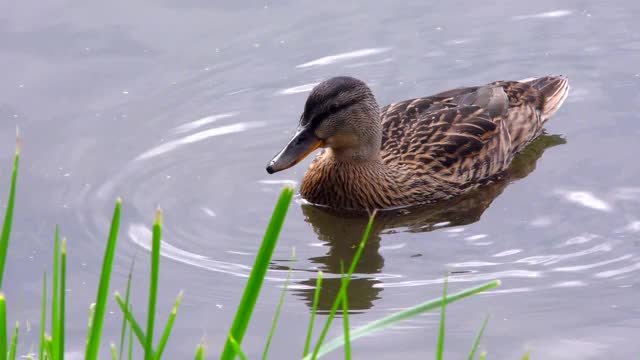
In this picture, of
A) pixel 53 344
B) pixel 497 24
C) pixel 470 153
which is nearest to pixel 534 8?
pixel 497 24

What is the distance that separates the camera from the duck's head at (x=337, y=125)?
7.90 metres

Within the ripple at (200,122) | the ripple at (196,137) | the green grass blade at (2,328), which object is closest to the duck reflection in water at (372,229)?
the ripple at (196,137)

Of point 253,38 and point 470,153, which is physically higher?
point 253,38

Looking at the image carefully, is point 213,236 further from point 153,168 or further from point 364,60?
point 364,60

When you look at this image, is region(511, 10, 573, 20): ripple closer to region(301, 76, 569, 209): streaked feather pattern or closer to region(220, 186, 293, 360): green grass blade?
region(301, 76, 569, 209): streaked feather pattern

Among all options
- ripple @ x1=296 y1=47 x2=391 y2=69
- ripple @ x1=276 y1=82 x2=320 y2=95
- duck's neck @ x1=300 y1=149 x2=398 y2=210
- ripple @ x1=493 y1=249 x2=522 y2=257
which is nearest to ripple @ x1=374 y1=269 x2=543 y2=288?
ripple @ x1=493 y1=249 x2=522 y2=257

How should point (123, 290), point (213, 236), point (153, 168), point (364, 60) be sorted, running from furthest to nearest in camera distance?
point (364, 60)
point (153, 168)
point (213, 236)
point (123, 290)

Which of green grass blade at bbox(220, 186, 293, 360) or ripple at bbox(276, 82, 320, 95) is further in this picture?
ripple at bbox(276, 82, 320, 95)

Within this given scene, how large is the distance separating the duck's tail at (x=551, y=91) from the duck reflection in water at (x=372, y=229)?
321 mm

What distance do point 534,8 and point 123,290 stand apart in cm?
539

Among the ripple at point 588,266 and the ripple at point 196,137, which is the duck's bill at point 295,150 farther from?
the ripple at point 588,266

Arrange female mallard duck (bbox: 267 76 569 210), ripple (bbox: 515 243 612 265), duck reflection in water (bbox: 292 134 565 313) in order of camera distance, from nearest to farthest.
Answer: duck reflection in water (bbox: 292 134 565 313) < ripple (bbox: 515 243 612 265) < female mallard duck (bbox: 267 76 569 210)

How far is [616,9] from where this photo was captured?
34.4 feet

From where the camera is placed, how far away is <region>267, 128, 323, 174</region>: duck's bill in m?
7.80
